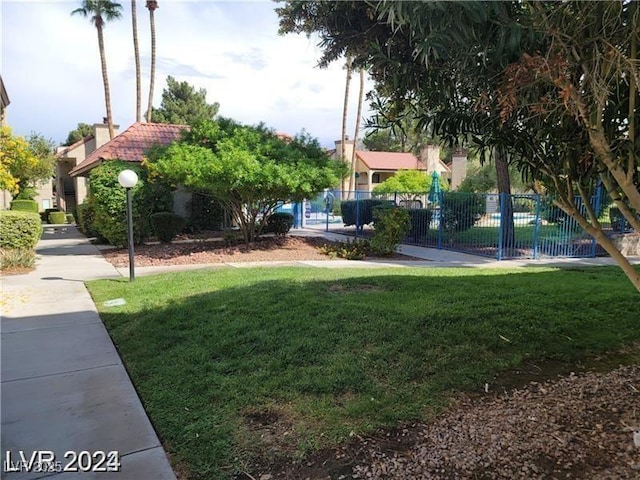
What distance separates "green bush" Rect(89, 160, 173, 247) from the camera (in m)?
12.8

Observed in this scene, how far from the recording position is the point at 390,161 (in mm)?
45688

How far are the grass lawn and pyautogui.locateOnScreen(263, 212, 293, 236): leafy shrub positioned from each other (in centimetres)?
839

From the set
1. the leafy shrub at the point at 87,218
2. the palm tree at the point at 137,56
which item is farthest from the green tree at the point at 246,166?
the palm tree at the point at 137,56

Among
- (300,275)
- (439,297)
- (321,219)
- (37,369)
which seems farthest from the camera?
(321,219)

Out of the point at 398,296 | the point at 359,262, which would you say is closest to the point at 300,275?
the point at 398,296

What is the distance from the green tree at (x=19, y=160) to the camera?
1248 centimetres

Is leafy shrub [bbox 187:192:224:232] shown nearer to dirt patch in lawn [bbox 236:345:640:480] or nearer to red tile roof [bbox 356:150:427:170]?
dirt patch in lawn [bbox 236:345:640:480]

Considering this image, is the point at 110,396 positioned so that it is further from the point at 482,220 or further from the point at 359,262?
the point at 482,220

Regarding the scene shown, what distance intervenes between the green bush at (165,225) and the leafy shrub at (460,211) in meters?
8.30

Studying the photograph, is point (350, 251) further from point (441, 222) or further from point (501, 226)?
point (501, 226)

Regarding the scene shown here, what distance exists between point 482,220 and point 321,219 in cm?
1408

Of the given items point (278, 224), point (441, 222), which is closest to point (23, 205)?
point (278, 224)

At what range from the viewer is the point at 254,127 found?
12.8 metres

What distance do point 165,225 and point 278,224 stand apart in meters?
3.71
